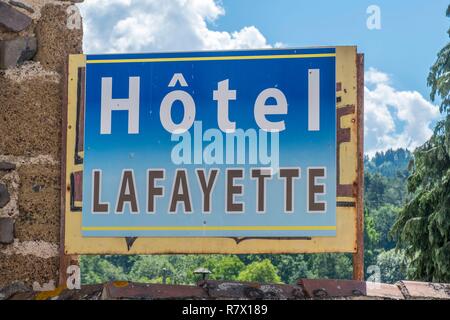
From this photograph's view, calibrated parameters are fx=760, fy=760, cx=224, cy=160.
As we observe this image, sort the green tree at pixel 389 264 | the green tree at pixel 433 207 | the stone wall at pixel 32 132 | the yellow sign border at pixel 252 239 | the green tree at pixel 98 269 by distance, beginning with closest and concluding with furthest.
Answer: the yellow sign border at pixel 252 239
the stone wall at pixel 32 132
the green tree at pixel 433 207
the green tree at pixel 389 264
the green tree at pixel 98 269

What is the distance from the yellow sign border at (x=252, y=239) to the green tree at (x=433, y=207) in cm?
666

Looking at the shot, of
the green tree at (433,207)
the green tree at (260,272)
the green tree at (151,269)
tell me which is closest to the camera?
the green tree at (433,207)

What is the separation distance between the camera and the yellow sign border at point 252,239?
2.98 meters

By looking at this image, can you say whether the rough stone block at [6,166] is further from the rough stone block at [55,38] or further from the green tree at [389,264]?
the green tree at [389,264]

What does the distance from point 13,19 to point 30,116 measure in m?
0.41

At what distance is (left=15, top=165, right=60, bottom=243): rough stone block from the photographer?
309 centimetres

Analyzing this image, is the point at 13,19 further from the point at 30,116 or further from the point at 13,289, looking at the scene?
the point at 13,289

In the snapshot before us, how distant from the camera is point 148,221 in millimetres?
3051

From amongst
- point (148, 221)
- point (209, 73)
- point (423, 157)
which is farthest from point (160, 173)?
point (423, 157)

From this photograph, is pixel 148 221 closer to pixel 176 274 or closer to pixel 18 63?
pixel 18 63

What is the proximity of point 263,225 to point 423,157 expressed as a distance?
7869 mm

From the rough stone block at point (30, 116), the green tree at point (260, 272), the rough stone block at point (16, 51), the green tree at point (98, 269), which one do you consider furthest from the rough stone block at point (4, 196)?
the green tree at point (98, 269)

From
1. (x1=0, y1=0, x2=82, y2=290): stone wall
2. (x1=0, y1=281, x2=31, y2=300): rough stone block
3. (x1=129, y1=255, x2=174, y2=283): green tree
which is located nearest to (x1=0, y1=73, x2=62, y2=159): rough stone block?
(x1=0, y1=0, x2=82, y2=290): stone wall

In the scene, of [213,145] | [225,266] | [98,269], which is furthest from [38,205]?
[98,269]
